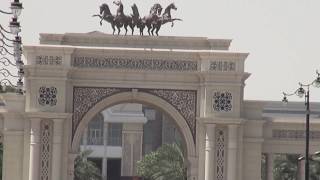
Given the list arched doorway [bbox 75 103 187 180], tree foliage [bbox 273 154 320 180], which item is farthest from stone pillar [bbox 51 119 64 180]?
arched doorway [bbox 75 103 187 180]

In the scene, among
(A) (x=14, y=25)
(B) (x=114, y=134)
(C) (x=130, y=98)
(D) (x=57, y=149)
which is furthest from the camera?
Result: (B) (x=114, y=134)

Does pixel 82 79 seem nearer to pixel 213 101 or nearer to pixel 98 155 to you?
pixel 213 101

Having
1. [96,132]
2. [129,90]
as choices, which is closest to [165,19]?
[129,90]

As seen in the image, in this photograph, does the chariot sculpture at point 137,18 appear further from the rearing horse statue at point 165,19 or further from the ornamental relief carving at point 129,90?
the ornamental relief carving at point 129,90

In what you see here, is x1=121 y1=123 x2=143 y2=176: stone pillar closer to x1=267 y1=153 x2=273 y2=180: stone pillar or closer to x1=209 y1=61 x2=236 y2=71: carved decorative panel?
x1=267 y1=153 x2=273 y2=180: stone pillar

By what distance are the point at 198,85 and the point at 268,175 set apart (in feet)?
15.2

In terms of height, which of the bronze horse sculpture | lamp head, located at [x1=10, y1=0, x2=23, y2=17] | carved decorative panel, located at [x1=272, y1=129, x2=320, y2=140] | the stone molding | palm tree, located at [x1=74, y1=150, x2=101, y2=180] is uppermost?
the bronze horse sculpture

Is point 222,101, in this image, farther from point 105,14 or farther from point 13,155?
point 13,155

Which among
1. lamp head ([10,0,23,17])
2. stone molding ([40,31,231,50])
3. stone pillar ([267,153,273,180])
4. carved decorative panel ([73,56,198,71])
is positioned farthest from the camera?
stone pillar ([267,153,273,180])

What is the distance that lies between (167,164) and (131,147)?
1664cm

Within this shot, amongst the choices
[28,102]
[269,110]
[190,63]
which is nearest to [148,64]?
[190,63]

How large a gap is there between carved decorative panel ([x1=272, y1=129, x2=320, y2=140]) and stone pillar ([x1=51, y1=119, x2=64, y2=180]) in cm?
839

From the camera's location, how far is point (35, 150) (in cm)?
4091

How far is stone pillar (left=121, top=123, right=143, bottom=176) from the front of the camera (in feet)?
267
